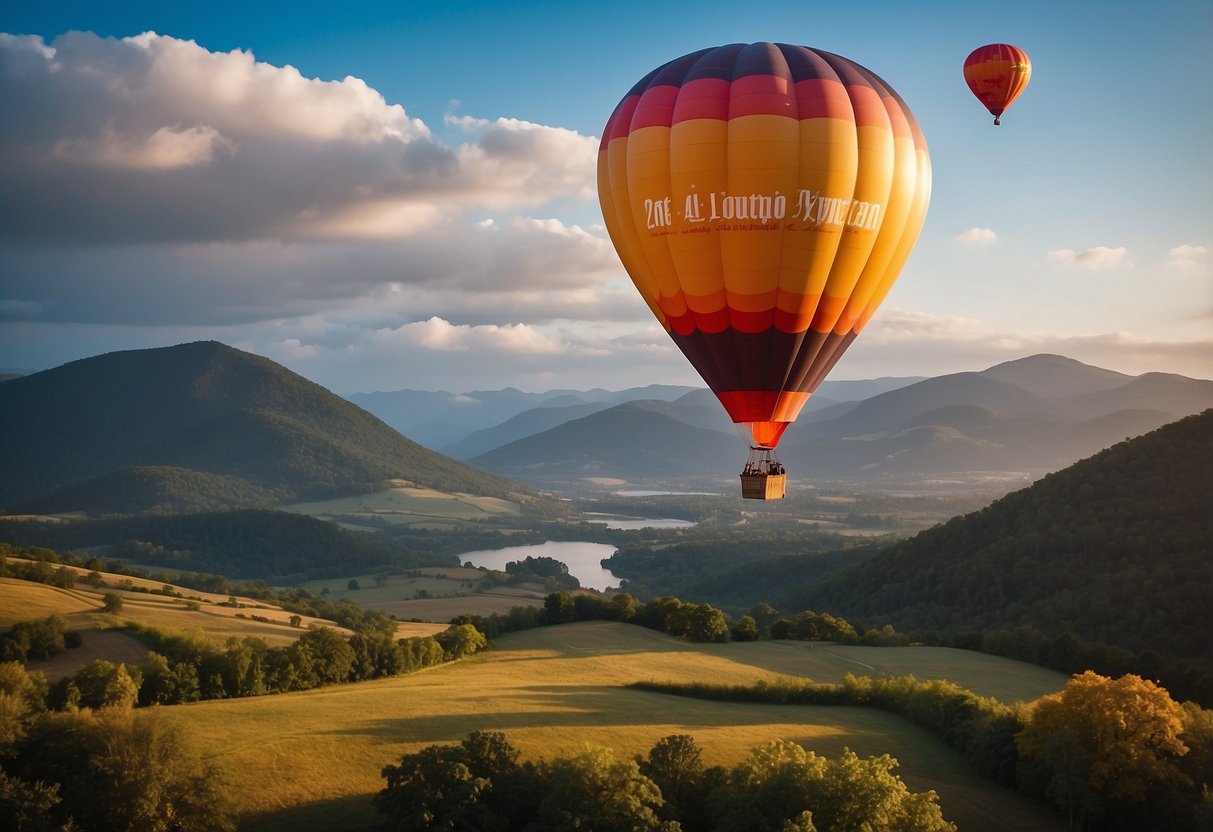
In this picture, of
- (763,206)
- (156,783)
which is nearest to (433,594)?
(156,783)

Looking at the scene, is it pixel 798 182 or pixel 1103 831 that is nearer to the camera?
pixel 798 182

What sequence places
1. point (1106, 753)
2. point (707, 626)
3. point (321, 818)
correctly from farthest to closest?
point (707, 626) < point (1106, 753) < point (321, 818)

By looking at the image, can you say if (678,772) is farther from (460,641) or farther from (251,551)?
(251,551)

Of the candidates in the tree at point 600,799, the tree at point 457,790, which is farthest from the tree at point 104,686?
the tree at point 600,799

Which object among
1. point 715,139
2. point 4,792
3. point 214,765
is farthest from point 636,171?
point 4,792

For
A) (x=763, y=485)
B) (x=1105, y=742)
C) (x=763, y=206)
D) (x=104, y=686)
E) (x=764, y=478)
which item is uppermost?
(x=763, y=206)

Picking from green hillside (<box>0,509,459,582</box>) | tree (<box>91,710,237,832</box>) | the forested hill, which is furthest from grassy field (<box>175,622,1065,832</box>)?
green hillside (<box>0,509,459,582</box>)

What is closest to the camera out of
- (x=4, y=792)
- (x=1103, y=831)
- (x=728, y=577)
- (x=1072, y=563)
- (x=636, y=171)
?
(x=4, y=792)

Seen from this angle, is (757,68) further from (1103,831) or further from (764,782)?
(1103,831)

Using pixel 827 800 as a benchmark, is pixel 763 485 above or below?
above
